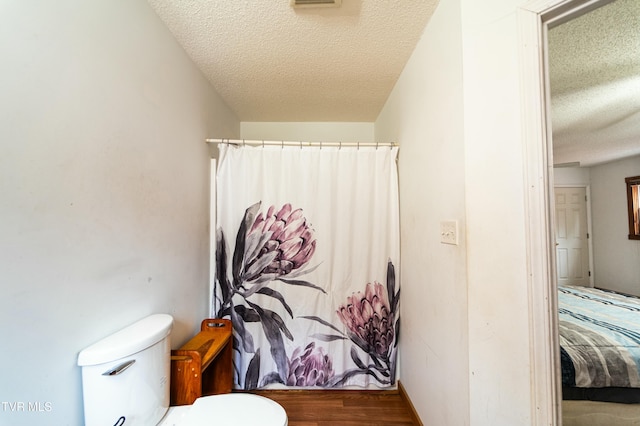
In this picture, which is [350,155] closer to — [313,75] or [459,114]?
[313,75]

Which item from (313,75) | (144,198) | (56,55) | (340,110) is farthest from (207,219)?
(340,110)

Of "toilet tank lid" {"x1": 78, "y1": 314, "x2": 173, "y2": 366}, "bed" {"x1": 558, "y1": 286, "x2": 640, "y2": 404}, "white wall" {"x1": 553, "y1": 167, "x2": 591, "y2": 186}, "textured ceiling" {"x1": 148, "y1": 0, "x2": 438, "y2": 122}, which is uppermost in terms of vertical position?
"textured ceiling" {"x1": 148, "y1": 0, "x2": 438, "y2": 122}

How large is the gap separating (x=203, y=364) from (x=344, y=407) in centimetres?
103

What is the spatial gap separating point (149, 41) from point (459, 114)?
1.46 metres

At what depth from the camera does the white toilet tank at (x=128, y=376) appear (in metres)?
0.73

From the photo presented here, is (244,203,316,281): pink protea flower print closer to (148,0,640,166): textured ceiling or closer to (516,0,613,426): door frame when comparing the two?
(148,0,640,166): textured ceiling

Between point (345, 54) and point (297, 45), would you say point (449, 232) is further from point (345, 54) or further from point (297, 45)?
point (297, 45)

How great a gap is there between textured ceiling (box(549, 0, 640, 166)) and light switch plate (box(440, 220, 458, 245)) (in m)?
1.06

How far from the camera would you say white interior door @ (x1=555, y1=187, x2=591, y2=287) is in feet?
12.4

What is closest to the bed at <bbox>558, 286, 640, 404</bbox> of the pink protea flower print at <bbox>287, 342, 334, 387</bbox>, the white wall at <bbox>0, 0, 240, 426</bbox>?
the pink protea flower print at <bbox>287, 342, 334, 387</bbox>

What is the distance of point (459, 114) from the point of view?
96 cm

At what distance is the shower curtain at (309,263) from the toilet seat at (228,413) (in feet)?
2.12

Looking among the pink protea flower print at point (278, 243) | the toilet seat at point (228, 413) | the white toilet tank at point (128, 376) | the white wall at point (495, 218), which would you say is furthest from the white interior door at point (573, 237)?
the white toilet tank at point (128, 376)

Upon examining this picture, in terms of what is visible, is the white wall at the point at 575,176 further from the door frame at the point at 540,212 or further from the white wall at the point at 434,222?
the door frame at the point at 540,212
